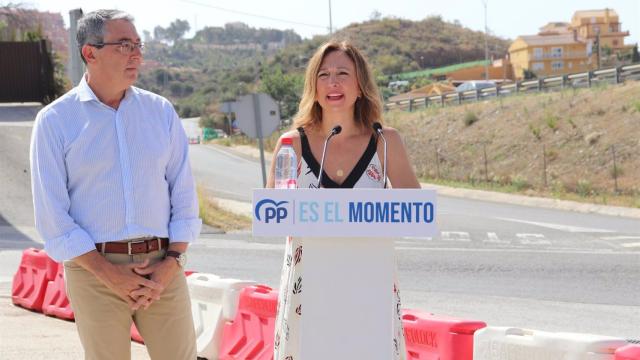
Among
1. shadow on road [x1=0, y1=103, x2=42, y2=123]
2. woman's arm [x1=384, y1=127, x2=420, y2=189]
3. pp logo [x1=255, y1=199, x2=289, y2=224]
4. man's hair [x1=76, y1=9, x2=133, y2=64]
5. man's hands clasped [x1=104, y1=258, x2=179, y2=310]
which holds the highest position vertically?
man's hair [x1=76, y1=9, x2=133, y2=64]

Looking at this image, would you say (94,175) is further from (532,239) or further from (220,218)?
(220,218)

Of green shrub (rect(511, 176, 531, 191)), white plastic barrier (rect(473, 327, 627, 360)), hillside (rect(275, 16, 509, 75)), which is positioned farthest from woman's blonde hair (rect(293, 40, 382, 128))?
hillside (rect(275, 16, 509, 75))

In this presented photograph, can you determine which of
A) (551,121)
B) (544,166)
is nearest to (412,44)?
(551,121)

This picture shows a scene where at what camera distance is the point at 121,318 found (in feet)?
13.8

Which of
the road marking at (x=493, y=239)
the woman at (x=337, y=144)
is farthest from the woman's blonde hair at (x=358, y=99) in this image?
the road marking at (x=493, y=239)

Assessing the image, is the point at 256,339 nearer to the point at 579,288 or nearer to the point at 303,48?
the point at 579,288

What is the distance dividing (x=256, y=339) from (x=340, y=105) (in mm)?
3106

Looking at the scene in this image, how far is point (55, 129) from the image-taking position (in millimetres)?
4145

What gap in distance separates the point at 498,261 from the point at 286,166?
12.3 m

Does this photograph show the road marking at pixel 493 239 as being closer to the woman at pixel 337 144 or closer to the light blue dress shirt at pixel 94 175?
the woman at pixel 337 144

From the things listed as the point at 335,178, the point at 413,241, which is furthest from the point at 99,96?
the point at 413,241

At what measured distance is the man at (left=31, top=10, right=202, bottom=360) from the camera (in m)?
4.11

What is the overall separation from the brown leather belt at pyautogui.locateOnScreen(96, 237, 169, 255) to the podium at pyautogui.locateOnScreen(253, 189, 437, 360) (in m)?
0.68

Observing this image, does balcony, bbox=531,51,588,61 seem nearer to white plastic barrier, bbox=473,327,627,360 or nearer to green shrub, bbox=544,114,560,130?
green shrub, bbox=544,114,560,130
